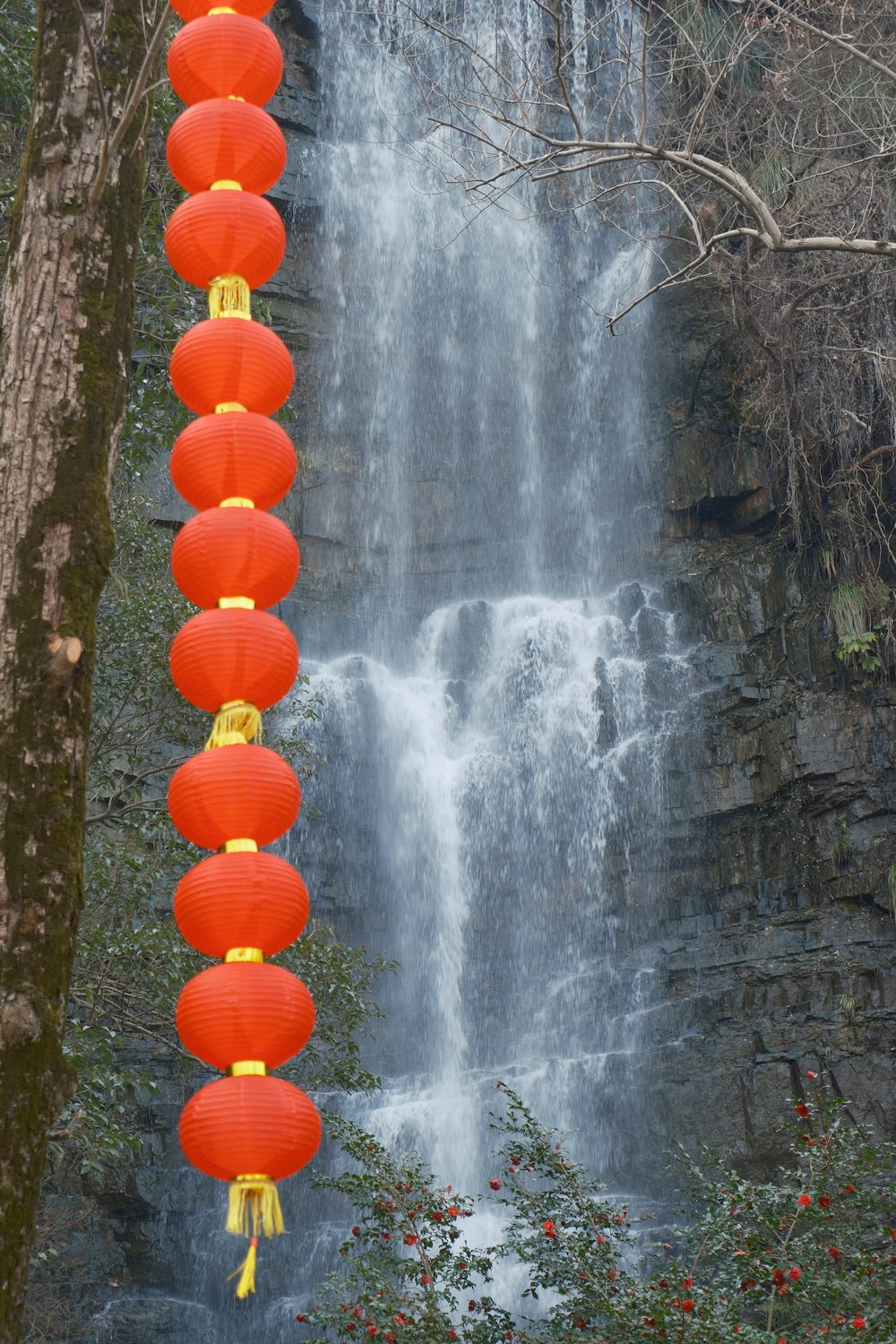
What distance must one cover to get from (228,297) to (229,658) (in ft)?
3.24

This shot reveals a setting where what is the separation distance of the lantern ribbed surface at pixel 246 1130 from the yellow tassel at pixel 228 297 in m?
1.84

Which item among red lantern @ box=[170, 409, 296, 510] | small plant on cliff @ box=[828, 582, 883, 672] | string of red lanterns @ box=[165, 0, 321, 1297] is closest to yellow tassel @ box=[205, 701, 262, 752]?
string of red lanterns @ box=[165, 0, 321, 1297]

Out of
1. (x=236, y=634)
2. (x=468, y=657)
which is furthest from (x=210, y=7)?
(x=468, y=657)

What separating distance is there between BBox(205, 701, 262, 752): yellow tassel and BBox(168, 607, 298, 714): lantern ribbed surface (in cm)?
1

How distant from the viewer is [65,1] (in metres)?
3.93

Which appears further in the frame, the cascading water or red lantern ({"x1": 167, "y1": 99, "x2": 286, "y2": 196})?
the cascading water

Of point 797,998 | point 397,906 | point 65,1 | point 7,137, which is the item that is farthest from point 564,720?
point 65,1

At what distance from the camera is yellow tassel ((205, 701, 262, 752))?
10.1ft

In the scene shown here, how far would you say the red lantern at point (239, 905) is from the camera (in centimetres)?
288

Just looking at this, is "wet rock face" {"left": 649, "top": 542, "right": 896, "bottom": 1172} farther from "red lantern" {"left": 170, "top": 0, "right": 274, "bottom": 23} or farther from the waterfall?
"red lantern" {"left": 170, "top": 0, "right": 274, "bottom": 23}

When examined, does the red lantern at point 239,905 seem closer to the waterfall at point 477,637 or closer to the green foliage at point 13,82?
the green foliage at point 13,82

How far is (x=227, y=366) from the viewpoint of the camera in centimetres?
332

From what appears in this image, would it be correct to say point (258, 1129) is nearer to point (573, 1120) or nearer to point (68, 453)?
point (68, 453)

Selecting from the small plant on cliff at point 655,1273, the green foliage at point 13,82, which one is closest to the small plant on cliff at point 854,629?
the small plant on cliff at point 655,1273
